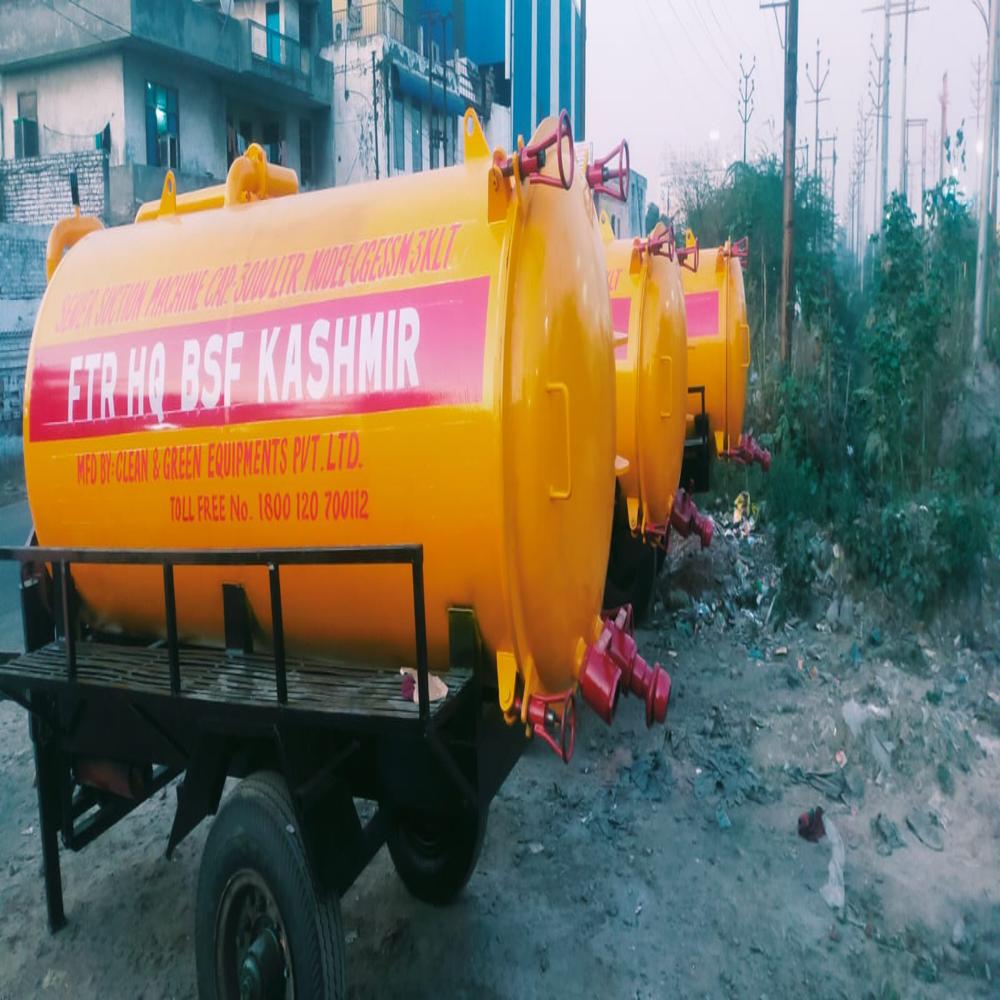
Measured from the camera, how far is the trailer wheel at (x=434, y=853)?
368 cm

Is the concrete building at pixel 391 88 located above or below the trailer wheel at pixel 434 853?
above

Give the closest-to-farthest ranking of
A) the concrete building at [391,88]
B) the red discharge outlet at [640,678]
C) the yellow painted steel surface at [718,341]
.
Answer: the red discharge outlet at [640,678]
the yellow painted steel surface at [718,341]
the concrete building at [391,88]

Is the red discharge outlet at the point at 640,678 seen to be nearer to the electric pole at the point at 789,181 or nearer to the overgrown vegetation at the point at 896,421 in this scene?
the overgrown vegetation at the point at 896,421

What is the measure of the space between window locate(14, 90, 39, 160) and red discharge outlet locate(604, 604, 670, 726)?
69.4 ft

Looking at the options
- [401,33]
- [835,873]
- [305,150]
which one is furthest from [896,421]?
[401,33]

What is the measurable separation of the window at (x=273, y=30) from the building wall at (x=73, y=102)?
3879 millimetres

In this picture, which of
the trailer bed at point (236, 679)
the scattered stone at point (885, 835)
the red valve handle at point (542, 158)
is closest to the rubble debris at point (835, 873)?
the scattered stone at point (885, 835)

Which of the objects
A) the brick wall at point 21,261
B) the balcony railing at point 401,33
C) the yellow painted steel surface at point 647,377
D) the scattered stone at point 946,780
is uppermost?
the balcony railing at point 401,33

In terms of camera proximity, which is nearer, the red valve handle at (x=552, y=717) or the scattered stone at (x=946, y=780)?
the red valve handle at (x=552, y=717)

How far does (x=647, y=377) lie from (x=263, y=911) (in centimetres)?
378

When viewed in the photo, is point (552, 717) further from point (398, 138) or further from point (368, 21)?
point (368, 21)

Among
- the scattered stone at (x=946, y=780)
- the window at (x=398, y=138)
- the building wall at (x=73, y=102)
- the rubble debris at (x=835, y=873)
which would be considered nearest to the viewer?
the rubble debris at (x=835, y=873)

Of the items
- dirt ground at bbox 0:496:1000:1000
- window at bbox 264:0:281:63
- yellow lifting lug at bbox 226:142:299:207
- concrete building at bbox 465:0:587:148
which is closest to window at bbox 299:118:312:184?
window at bbox 264:0:281:63

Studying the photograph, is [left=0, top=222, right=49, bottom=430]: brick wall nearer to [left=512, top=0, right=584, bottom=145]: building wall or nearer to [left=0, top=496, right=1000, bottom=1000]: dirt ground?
[left=0, top=496, right=1000, bottom=1000]: dirt ground
